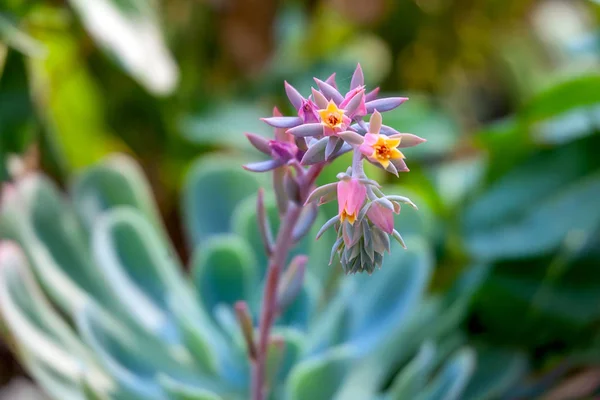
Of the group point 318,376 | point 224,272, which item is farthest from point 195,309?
point 318,376

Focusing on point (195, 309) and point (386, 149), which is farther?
point (195, 309)

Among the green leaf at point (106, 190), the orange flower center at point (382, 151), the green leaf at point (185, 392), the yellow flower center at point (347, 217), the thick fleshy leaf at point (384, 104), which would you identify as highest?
the green leaf at point (106, 190)

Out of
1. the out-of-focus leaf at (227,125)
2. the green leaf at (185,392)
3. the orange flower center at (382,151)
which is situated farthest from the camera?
the out-of-focus leaf at (227,125)

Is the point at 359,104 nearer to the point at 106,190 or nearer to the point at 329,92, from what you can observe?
the point at 329,92

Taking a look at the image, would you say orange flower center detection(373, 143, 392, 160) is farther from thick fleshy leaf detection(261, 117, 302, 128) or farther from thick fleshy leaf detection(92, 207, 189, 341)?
thick fleshy leaf detection(92, 207, 189, 341)

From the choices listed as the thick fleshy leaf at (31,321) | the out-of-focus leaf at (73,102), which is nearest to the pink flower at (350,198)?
the thick fleshy leaf at (31,321)

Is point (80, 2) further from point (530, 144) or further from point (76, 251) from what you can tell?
point (530, 144)

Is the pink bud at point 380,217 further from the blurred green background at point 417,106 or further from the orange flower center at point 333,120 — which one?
the blurred green background at point 417,106

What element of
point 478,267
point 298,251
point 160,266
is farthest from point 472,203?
point 160,266
